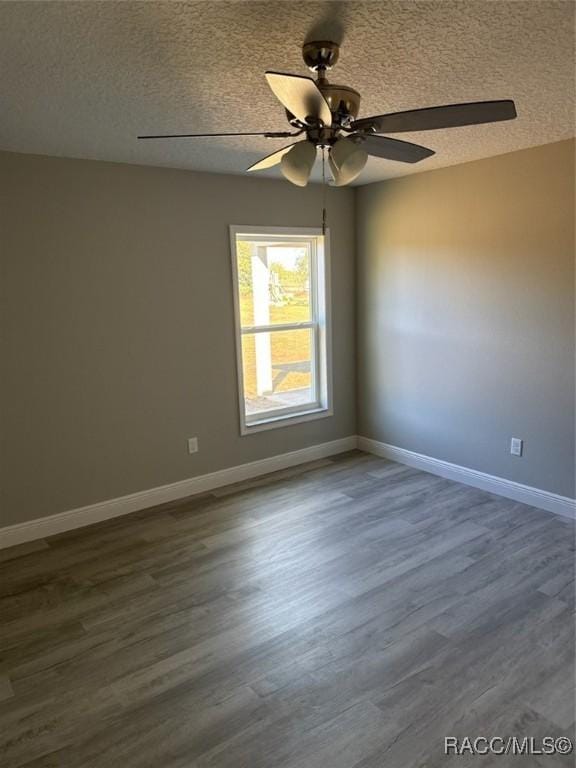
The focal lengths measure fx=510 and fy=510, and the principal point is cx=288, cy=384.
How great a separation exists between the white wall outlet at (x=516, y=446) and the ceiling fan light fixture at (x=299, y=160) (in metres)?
2.55

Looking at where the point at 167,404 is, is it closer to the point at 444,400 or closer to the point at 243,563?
the point at 243,563

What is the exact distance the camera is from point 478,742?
1782 mm

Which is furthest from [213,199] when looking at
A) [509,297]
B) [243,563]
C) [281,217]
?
[243,563]

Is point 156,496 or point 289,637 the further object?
point 156,496

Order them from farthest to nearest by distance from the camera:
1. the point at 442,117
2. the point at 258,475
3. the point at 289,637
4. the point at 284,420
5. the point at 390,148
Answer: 1. the point at 284,420
2. the point at 258,475
3. the point at 289,637
4. the point at 390,148
5. the point at 442,117

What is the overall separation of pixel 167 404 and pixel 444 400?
2.14 m

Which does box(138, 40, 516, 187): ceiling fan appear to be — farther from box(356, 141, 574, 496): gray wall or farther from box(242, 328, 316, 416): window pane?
box(242, 328, 316, 416): window pane

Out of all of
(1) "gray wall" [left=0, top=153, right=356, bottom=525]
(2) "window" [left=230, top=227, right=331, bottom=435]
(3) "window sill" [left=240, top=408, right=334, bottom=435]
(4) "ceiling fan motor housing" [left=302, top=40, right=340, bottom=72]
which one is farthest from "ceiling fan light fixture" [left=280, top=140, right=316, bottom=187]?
(3) "window sill" [left=240, top=408, right=334, bottom=435]

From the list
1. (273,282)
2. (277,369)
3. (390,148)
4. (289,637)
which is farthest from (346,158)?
(277,369)

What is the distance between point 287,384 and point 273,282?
35.6 inches

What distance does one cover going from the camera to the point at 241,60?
1.82 metres

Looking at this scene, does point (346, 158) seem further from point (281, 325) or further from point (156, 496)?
point (156, 496)

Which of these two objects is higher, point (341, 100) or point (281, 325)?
point (341, 100)

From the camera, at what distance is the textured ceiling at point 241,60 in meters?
1.52
